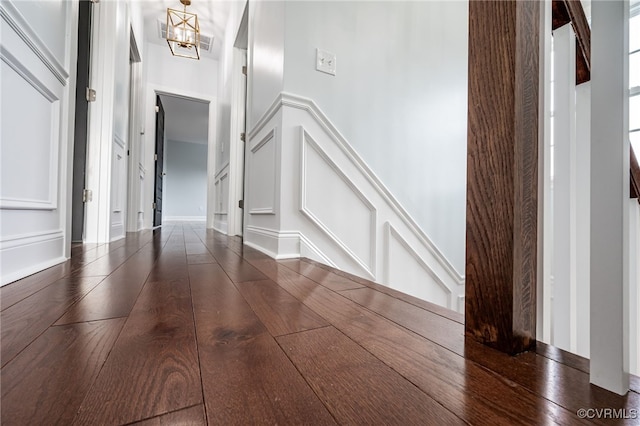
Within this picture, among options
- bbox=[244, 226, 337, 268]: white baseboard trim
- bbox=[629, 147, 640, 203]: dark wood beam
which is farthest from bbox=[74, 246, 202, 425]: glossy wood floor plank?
bbox=[629, 147, 640, 203]: dark wood beam

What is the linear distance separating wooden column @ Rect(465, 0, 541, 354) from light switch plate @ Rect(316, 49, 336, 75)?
1.21 meters

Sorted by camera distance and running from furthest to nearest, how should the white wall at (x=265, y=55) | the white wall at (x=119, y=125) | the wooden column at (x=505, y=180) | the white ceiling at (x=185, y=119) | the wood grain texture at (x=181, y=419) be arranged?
the white ceiling at (x=185, y=119)
the white wall at (x=119, y=125)
the white wall at (x=265, y=55)
the wooden column at (x=505, y=180)
the wood grain texture at (x=181, y=419)

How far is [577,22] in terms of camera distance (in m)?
0.71

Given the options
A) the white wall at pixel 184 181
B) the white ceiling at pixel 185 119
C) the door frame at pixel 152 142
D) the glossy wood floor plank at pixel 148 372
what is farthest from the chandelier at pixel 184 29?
the white wall at pixel 184 181

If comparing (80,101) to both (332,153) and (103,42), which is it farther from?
(332,153)

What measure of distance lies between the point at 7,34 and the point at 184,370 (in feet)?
3.70

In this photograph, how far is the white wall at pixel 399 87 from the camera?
63.2 inches

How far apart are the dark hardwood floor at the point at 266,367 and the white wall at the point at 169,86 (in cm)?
362

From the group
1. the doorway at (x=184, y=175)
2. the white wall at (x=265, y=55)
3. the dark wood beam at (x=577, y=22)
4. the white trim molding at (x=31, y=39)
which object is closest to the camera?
the dark wood beam at (x=577, y=22)


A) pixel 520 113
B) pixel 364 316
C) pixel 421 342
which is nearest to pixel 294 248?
pixel 364 316

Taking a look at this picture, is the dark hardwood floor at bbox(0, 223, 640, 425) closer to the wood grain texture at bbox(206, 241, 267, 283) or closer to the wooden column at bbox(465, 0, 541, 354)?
the wooden column at bbox(465, 0, 541, 354)

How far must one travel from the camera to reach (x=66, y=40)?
125 centimetres

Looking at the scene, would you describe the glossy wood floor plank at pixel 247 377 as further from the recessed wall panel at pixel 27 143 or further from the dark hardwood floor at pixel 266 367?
the recessed wall panel at pixel 27 143

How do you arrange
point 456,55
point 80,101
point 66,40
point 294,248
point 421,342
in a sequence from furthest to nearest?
point 456,55 < point 80,101 < point 294,248 < point 66,40 < point 421,342
